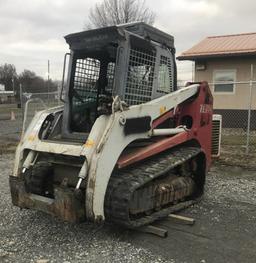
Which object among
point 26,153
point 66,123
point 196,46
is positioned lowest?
point 26,153

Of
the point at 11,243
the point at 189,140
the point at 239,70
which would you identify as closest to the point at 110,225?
the point at 11,243

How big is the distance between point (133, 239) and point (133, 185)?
27.5 inches

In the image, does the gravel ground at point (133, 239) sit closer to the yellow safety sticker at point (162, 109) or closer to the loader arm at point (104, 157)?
the loader arm at point (104, 157)

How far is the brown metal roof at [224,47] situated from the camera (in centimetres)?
1656

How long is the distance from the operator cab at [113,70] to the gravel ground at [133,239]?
1285 mm

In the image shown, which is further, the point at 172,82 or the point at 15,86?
the point at 15,86

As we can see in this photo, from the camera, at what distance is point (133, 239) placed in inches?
195

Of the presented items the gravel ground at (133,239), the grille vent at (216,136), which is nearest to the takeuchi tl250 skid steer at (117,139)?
the gravel ground at (133,239)

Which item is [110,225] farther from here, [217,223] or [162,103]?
[162,103]

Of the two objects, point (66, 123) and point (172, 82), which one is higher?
point (172, 82)

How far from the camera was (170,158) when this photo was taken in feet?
18.9

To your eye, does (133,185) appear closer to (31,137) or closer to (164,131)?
(164,131)

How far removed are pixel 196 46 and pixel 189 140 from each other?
42.0ft

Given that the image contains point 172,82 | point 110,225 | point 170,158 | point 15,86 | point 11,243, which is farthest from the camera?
point 15,86
